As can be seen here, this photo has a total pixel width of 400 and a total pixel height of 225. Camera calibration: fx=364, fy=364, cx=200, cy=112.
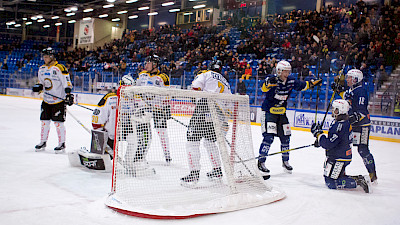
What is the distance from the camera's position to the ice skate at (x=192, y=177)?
3.03 meters

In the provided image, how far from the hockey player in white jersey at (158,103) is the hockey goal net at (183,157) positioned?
0.01 meters

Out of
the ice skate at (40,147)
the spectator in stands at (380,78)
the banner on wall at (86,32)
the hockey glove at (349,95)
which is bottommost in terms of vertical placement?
the ice skate at (40,147)

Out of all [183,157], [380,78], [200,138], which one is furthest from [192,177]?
[380,78]

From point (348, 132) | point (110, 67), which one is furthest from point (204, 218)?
point (110, 67)

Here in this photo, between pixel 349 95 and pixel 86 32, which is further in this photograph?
pixel 86 32

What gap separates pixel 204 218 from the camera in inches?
97.0

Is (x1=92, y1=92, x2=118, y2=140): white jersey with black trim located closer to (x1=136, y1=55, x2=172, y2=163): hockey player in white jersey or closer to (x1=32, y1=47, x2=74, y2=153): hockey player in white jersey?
(x1=136, y1=55, x2=172, y2=163): hockey player in white jersey

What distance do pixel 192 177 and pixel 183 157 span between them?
20cm

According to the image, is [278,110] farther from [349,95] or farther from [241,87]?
[241,87]

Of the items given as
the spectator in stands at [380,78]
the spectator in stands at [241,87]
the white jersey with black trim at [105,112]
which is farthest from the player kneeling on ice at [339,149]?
the spectator in stands at [241,87]

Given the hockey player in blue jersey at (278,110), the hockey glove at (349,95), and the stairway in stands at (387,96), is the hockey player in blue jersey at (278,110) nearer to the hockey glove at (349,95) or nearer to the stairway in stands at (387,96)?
the hockey glove at (349,95)

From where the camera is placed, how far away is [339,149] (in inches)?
137

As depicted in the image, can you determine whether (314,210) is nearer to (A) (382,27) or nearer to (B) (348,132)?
(B) (348,132)

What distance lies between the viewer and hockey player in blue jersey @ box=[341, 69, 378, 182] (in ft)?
13.0
